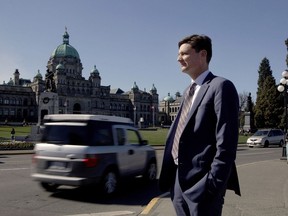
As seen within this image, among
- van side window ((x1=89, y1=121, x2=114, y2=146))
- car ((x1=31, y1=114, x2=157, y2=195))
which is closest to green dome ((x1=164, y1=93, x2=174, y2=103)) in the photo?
car ((x1=31, y1=114, x2=157, y2=195))

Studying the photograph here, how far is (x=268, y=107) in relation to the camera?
69.6 metres

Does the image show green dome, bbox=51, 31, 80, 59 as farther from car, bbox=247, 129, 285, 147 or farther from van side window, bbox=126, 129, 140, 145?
van side window, bbox=126, 129, 140, 145

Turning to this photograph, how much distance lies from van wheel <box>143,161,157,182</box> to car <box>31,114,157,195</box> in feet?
4.86

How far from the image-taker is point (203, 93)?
3.11m

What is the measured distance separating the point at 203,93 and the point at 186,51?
15.8 inches

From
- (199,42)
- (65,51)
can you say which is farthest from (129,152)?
(65,51)

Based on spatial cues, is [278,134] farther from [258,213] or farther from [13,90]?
[13,90]

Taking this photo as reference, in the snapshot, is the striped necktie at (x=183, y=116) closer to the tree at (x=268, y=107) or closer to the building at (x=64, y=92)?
the tree at (x=268, y=107)

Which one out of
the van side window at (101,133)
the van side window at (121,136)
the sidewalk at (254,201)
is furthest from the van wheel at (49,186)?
the sidewalk at (254,201)

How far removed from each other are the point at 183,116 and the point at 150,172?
882cm

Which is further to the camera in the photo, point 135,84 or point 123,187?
point 135,84

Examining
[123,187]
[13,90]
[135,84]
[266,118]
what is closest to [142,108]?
[135,84]

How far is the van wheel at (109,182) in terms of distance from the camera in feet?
30.5

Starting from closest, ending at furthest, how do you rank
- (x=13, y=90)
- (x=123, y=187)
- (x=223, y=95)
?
(x=223, y=95)
(x=123, y=187)
(x=13, y=90)
